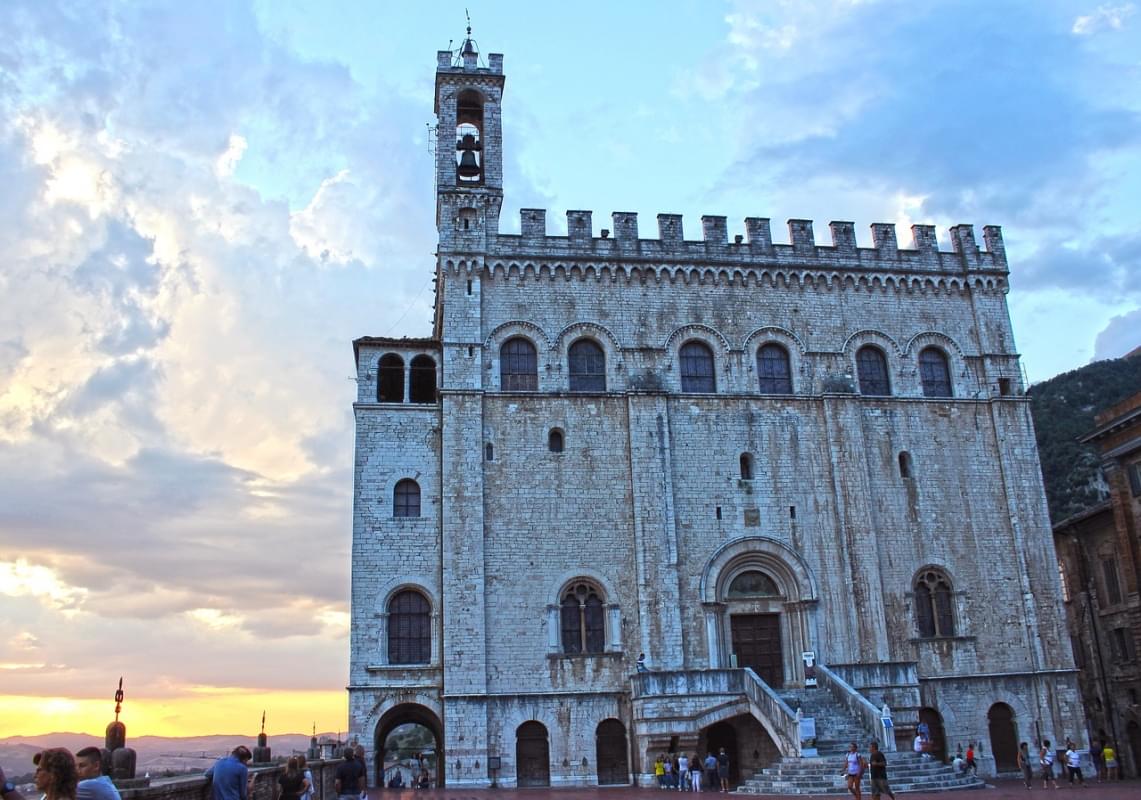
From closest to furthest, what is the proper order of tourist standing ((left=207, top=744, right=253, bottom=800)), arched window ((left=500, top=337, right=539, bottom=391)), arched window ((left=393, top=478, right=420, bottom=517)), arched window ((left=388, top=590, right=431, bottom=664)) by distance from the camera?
tourist standing ((left=207, top=744, right=253, bottom=800)), arched window ((left=388, top=590, right=431, bottom=664)), arched window ((left=393, top=478, right=420, bottom=517)), arched window ((left=500, top=337, right=539, bottom=391))

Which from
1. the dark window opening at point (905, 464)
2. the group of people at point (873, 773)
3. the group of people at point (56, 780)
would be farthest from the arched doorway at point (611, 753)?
the group of people at point (56, 780)

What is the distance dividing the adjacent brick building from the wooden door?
13483 millimetres

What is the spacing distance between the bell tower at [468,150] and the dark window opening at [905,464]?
50.4 feet

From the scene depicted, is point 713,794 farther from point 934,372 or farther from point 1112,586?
point 1112,586

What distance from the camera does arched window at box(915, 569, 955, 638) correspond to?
105 feet

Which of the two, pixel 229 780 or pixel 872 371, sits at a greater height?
pixel 872 371

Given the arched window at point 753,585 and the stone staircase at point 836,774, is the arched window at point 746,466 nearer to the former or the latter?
the arched window at point 753,585

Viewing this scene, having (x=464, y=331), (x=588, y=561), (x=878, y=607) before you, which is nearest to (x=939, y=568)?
(x=878, y=607)

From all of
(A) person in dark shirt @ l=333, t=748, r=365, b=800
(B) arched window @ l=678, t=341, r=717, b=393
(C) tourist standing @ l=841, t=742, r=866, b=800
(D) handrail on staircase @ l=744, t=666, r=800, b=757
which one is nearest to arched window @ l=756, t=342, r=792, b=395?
(B) arched window @ l=678, t=341, r=717, b=393

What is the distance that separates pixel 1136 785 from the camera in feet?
86.5

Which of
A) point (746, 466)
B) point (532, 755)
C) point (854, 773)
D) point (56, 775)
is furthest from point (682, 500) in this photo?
point (56, 775)

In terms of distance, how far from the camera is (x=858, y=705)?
26859mm

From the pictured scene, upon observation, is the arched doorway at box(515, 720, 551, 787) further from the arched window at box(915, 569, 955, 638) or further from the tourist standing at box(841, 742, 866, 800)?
the arched window at box(915, 569, 955, 638)

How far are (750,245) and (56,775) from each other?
30712mm
